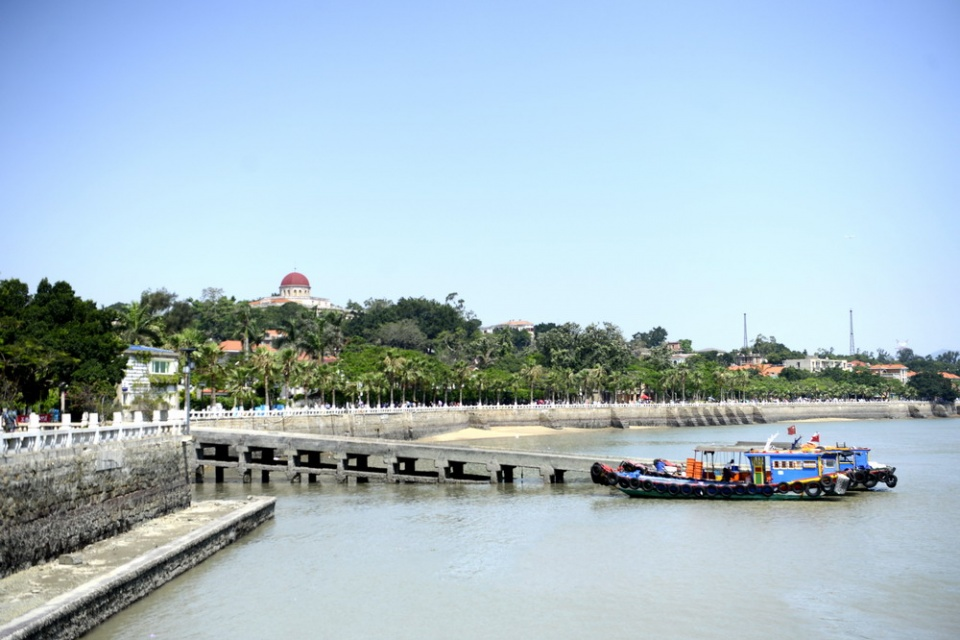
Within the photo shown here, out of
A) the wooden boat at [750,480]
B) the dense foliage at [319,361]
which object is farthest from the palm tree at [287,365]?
the wooden boat at [750,480]

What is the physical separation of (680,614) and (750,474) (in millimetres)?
22082

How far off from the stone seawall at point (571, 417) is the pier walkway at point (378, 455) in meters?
11.6

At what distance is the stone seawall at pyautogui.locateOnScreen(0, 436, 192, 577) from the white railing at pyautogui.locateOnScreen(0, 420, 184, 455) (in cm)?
31

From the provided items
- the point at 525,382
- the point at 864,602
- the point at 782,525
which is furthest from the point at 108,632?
the point at 525,382

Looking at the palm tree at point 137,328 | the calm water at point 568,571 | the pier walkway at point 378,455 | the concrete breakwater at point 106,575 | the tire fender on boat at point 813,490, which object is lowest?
the calm water at point 568,571

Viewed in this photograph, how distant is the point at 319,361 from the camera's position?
119125 millimetres

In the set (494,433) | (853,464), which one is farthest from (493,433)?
(853,464)

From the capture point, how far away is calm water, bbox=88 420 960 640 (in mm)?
25422

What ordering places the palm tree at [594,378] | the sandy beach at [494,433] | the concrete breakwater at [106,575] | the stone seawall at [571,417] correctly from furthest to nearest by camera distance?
the palm tree at [594,378] < the sandy beach at [494,433] < the stone seawall at [571,417] < the concrete breakwater at [106,575]

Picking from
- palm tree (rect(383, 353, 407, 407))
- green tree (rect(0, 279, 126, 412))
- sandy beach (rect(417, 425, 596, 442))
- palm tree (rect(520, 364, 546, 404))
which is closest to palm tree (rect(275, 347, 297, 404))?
sandy beach (rect(417, 425, 596, 442))

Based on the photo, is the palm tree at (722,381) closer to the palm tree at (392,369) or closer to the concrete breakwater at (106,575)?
the palm tree at (392,369)

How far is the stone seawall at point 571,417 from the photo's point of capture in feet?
272

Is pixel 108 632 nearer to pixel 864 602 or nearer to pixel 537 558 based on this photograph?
pixel 537 558

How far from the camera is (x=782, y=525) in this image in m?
40.3
